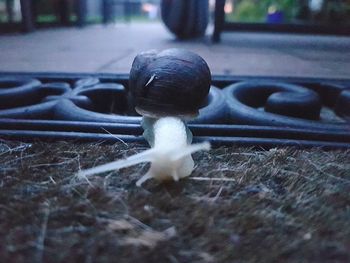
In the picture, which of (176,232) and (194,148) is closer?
(176,232)

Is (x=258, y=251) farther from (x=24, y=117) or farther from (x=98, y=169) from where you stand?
(x=24, y=117)

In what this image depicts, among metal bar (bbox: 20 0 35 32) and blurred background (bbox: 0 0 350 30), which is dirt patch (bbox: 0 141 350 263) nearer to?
blurred background (bbox: 0 0 350 30)

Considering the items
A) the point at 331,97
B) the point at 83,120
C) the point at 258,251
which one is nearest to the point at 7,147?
the point at 83,120

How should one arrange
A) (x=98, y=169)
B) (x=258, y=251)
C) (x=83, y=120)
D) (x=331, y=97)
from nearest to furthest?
(x=258, y=251)
(x=98, y=169)
(x=83, y=120)
(x=331, y=97)

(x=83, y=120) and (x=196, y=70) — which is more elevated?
(x=196, y=70)

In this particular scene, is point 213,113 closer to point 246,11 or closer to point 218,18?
point 218,18

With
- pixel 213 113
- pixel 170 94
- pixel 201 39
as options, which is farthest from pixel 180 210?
pixel 201 39

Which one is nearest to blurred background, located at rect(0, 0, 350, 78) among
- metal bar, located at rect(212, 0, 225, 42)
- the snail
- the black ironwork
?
metal bar, located at rect(212, 0, 225, 42)
